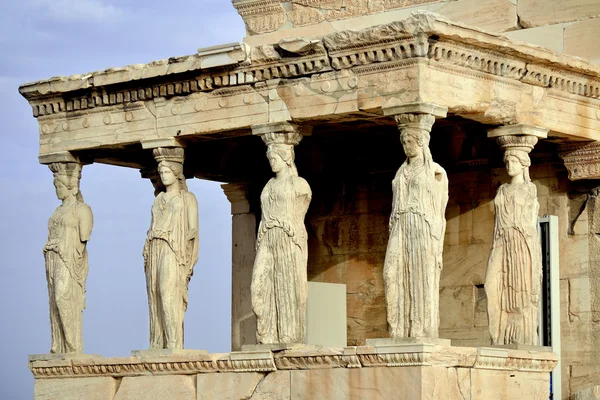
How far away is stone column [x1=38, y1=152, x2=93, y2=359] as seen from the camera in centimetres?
1806

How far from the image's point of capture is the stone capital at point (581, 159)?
17.5 m

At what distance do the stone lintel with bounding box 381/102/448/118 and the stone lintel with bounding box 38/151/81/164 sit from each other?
3838 millimetres

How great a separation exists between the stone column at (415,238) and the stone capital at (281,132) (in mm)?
1124

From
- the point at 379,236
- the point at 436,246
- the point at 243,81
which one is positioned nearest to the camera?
the point at 436,246

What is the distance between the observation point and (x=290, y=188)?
16531 millimetres

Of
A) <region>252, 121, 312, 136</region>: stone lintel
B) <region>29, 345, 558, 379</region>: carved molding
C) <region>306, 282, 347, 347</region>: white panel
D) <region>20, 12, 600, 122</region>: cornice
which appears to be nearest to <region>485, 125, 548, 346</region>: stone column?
<region>29, 345, 558, 379</region>: carved molding

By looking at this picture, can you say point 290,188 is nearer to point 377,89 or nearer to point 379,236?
point 377,89

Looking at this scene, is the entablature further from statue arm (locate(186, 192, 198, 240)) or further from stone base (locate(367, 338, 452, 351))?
stone base (locate(367, 338, 452, 351))

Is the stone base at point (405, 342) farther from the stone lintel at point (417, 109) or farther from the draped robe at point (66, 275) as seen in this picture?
the draped robe at point (66, 275)

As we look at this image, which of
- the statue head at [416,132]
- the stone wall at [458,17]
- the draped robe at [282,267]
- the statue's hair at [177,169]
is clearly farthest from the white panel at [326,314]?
the stone wall at [458,17]

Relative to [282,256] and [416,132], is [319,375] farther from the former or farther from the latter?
[416,132]

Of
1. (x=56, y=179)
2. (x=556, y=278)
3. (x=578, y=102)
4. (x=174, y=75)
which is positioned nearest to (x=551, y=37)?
(x=578, y=102)

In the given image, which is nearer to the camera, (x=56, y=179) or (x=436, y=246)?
(x=436, y=246)

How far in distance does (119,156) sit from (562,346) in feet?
16.1
